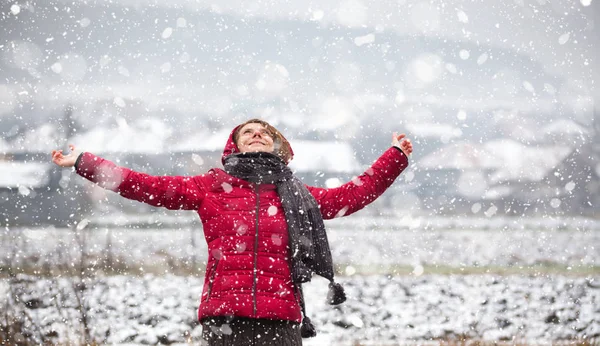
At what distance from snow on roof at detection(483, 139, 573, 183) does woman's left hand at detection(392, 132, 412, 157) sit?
68677 mm

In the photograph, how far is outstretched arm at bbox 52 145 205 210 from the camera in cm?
300

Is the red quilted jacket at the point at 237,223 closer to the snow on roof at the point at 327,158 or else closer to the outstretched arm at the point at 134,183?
the outstretched arm at the point at 134,183

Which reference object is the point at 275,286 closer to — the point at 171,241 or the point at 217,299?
the point at 217,299

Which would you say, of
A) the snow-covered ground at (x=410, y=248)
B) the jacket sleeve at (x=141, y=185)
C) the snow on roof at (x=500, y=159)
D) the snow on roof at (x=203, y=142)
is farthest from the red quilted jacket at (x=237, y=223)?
the snow on roof at (x=500, y=159)

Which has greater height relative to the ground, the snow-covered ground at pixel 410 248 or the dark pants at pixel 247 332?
the snow-covered ground at pixel 410 248

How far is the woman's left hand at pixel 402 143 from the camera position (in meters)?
3.37

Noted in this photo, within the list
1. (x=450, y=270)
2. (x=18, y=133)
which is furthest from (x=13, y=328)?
(x=18, y=133)

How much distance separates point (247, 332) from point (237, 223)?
47 centimetres

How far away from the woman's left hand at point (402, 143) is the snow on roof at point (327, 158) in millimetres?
52911

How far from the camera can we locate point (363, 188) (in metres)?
3.28

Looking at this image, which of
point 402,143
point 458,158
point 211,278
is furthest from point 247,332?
point 458,158

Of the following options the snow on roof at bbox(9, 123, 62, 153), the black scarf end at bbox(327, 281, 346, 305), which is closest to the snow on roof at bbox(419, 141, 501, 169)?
the snow on roof at bbox(9, 123, 62, 153)

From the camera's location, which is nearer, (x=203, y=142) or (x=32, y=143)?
(x=32, y=143)

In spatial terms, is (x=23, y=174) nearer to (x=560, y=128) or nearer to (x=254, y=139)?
→ (x=254, y=139)
